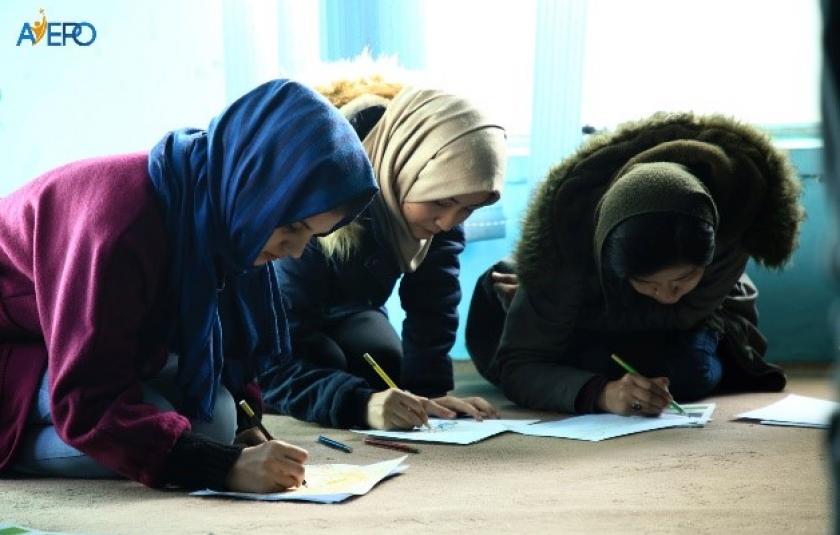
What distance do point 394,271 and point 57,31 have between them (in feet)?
5.23

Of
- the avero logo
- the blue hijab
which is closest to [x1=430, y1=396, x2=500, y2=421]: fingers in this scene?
the blue hijab

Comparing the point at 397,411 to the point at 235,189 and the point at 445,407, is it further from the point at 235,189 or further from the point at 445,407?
the point at 235,189

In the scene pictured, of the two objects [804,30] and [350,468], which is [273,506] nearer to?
[350,468]

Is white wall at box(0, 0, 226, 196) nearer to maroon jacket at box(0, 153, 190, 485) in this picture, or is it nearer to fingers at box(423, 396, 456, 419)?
fingers at box(423, 396, 456, 419)

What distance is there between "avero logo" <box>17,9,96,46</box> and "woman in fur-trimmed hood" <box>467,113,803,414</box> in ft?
5.23

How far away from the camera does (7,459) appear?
168cm

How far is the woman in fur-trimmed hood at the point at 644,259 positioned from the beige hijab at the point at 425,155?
0.75ft

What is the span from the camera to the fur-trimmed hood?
7.59 ft

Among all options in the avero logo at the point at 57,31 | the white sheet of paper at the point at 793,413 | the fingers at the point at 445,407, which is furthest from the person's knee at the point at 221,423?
the avero logo at the point at 57,31

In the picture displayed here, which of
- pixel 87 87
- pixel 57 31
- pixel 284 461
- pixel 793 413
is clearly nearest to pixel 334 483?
pixel 284 461

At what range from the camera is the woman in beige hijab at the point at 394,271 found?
7.17 feet

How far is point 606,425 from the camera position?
2.18m

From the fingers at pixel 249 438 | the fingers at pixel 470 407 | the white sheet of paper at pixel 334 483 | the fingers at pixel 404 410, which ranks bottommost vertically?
the fingers at pixel 470 407

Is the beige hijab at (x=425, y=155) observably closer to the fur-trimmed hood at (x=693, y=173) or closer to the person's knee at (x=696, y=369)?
the fur-trimmed hood at (x=693, y=173)
